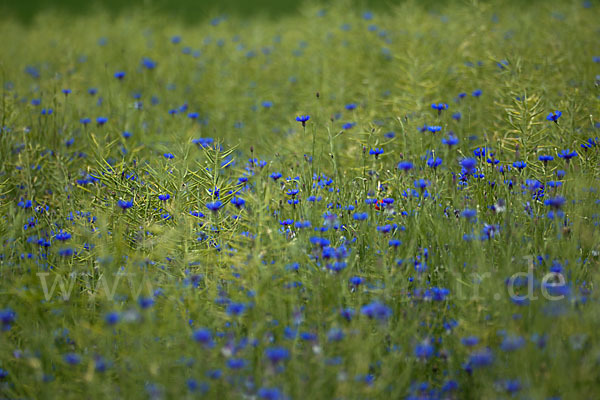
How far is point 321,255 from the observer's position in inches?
91.4

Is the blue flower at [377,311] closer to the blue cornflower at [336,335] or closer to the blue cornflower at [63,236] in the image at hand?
the blue cornflower at [336,335]

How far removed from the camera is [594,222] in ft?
8.31

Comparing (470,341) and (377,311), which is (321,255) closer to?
(377,311)

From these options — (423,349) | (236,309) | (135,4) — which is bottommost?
(423,349)

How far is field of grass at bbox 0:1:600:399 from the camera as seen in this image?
186 cm

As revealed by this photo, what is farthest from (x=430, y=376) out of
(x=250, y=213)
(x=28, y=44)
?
(x=28, y=44)

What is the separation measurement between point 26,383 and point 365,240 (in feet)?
5.11

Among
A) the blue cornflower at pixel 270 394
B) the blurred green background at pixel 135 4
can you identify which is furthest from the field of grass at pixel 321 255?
the blurred green background at pixel 135 4

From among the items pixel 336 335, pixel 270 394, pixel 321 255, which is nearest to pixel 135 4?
pixel 321 255

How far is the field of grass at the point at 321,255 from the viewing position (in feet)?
6.12

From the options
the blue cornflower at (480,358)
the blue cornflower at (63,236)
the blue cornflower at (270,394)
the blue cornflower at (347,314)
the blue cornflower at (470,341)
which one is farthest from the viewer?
the blue cornflower at (63,236)

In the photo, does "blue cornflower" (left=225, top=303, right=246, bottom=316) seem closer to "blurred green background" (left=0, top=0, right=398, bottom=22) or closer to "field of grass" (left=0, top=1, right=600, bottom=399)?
"field of grass" (left=0, top=1, right=600, bottom=399)

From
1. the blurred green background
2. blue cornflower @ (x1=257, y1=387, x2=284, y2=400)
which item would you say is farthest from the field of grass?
the blurred green background

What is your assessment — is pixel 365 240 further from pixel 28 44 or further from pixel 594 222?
pixel 28 44
